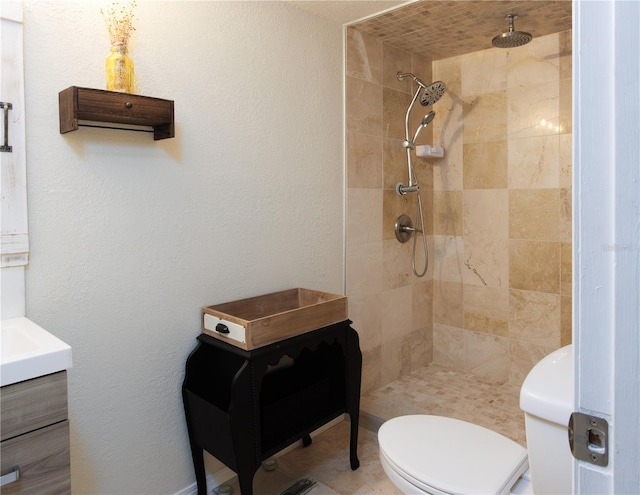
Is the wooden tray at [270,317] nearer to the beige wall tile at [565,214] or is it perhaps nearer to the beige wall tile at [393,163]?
the beige wall tile at [393,163]

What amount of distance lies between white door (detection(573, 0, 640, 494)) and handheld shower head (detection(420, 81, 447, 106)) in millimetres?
2291

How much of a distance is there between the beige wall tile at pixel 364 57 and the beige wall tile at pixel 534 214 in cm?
111

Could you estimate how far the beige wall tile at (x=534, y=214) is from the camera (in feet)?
9.25

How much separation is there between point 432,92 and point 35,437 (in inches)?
98.0

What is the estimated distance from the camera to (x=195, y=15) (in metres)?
1.93

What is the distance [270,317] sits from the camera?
1.86 m

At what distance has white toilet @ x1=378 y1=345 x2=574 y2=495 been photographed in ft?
3.53

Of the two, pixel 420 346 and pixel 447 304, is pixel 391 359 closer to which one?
pixel 420 346

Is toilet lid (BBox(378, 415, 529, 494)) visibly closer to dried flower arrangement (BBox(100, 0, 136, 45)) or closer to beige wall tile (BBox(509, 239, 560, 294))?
beige wall tile (BBox(509, 239, 560, 294))

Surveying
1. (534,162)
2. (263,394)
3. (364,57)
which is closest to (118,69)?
(263,394)

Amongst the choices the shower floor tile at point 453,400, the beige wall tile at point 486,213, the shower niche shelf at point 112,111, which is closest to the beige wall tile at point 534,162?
the beige wall tile at point 486,213

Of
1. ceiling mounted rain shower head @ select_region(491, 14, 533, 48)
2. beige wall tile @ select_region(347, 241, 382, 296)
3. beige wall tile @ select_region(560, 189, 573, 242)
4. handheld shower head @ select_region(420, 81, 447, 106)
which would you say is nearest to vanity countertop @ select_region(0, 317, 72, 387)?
beige wall tile @ select_region(347, 241, 382, 296)

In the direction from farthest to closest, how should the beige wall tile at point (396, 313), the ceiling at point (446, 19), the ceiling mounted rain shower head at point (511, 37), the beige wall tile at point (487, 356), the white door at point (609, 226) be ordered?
the beige wall tile at point (487, 356) → the beige wall tile at point (396, 313) → the ceiling mounted rain shower head at point (511, 37) → the ceiling at point (446, 19) → the white door at point (609, 226)

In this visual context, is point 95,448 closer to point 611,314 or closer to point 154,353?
point 154,353
